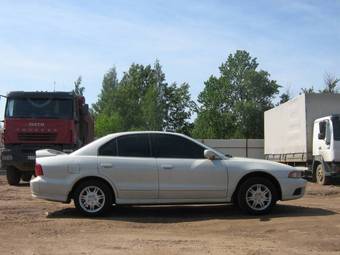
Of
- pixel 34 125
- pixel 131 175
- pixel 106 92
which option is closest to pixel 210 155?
pixel 131 175

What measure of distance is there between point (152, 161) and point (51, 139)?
945 centimetres

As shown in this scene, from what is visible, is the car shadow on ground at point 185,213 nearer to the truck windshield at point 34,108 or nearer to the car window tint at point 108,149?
the car window tint at point 108,149

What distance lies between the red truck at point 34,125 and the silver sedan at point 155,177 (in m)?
8.56

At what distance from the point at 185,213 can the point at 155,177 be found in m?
1.16

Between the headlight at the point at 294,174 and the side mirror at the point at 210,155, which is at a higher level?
the side mirror at the point at 210,155

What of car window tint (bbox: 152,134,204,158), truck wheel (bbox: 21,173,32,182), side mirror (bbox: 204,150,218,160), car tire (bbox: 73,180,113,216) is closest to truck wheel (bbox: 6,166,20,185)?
truck wheel (bbox: 21,173,32,182)

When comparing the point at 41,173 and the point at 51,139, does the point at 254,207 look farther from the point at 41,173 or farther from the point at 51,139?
the point at 51,139

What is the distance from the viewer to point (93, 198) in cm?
1113

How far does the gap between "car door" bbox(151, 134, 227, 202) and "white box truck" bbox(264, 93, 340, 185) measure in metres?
10.0

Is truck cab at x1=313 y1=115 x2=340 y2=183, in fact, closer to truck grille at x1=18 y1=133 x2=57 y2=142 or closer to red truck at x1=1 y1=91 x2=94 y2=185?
red truck at x1=1 y1=91 x2=94 y2=185

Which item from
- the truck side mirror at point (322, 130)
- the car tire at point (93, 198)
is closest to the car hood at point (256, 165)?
the car tire at point (93, 198)

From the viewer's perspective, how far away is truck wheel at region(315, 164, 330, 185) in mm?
20766

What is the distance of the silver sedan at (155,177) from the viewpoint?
11102 millimetres

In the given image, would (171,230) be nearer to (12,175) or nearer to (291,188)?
(291,188)
